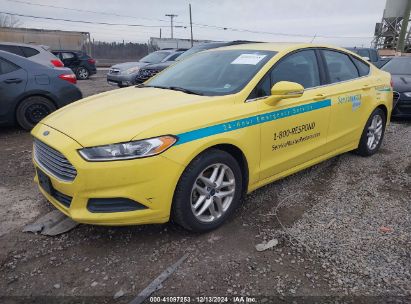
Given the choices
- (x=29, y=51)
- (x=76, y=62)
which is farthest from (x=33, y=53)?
(x=76, y=62)

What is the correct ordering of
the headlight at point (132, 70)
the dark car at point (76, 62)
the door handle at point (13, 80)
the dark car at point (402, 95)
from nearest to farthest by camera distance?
the door handle at point (13, 80), the dark car at point (402, 95), the headlight at point (132, 70), the dark car at point (76, 62)

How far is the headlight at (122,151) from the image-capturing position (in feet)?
8.18

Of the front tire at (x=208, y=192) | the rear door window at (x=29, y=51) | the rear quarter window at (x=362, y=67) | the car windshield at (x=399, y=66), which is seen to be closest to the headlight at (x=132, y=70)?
the rear door window at (x=29, y=51)

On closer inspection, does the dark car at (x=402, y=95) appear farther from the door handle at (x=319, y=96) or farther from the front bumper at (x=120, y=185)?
the front bumper at (x=120, y=185)

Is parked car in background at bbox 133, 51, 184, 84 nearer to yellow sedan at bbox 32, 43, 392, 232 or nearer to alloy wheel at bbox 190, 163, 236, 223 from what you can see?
yellow sedan at bbox 32, 43, 392, 232

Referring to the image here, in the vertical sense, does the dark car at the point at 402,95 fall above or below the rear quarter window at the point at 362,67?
below

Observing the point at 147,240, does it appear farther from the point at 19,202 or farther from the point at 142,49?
the point at 142,49

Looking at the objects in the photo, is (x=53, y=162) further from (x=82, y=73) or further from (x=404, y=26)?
(x=404, y=26)

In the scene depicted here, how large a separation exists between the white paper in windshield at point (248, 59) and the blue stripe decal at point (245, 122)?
57 cm

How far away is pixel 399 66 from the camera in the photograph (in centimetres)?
809

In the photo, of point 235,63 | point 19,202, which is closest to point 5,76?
point 19,202

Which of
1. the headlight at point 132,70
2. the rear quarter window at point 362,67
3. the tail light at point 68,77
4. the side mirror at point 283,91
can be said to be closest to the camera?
the side mirror at point 283,91

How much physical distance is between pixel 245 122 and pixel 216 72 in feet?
2.72

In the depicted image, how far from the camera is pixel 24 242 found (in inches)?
116
